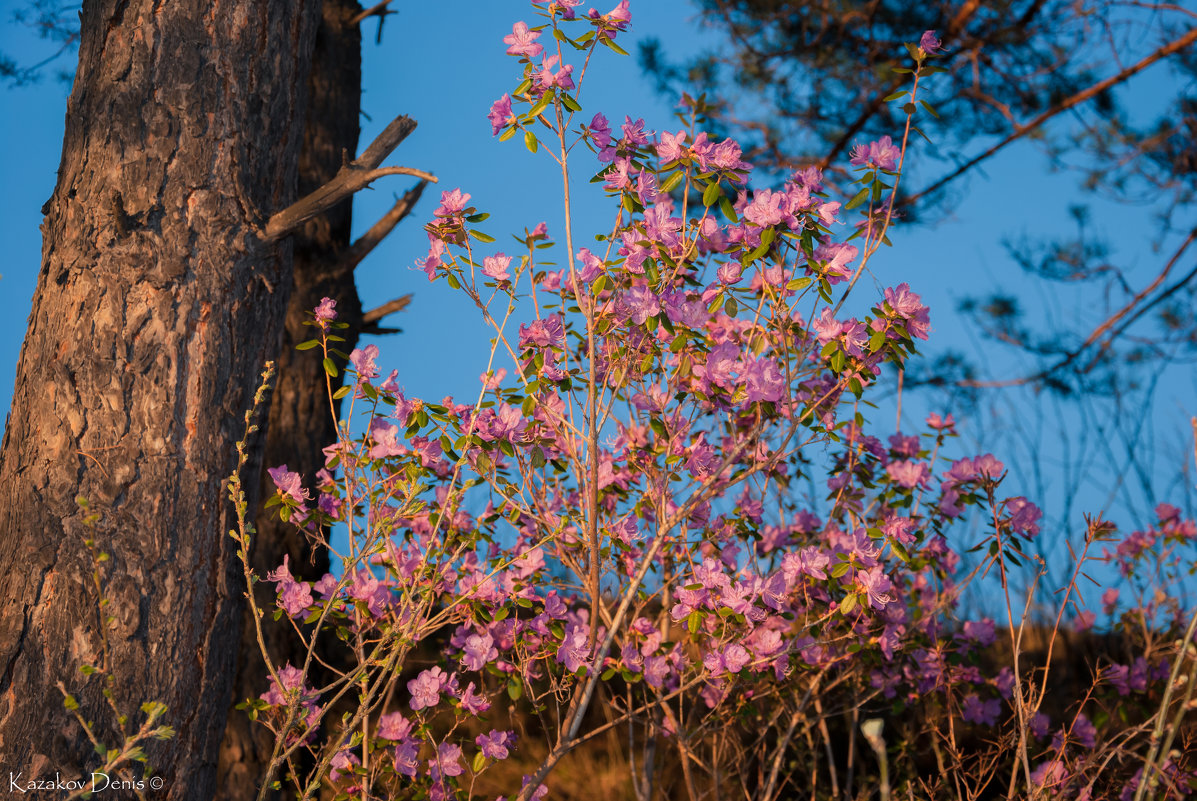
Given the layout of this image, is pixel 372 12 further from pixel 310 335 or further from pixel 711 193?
pixel 711 193

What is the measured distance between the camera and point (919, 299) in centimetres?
214

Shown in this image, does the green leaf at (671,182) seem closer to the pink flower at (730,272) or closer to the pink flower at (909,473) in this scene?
the pink flower at (730,272)

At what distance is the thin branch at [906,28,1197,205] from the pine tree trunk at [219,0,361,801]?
2.93 metres

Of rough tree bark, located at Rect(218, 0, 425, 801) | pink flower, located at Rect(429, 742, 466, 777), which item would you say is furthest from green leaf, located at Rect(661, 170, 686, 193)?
rough tree bark, located at Rect(218, 0, 425, 801)

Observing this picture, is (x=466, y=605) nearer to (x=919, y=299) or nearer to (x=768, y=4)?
(x=919, y=299)

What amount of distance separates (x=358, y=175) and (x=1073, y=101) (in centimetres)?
413

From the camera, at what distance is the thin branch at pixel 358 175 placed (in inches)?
96.5

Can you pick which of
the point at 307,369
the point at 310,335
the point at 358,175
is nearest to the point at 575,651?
the point at 358,175

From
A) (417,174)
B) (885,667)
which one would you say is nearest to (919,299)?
(417,174)

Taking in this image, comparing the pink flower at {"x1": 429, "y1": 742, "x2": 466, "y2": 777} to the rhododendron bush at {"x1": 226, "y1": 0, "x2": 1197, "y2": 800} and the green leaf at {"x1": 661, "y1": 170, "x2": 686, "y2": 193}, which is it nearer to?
the rhododendron bush at {"x1": 226, "y1": 0, "x2": 1197, "y2": 800}

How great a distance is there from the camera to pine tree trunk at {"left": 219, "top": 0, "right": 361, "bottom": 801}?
340 centimetres

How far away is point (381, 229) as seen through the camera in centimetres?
368

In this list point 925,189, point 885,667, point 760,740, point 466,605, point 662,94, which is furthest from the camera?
point 662,94

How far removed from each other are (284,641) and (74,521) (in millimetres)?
1421
